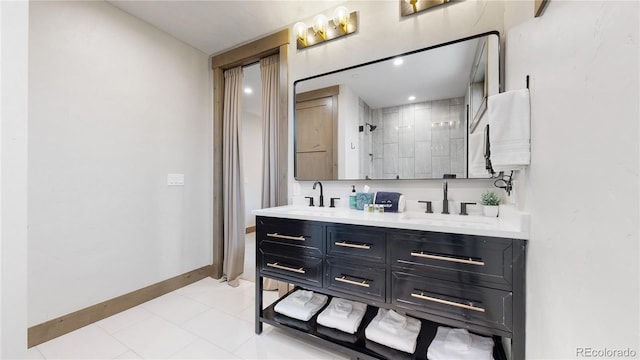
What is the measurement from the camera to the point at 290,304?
1654 millimetres

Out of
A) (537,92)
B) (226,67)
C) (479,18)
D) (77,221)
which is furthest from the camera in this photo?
(226,67)

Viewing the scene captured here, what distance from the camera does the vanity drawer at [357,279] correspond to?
1258mm

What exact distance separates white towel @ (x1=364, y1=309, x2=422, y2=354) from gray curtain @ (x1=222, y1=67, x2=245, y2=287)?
5.48 ft

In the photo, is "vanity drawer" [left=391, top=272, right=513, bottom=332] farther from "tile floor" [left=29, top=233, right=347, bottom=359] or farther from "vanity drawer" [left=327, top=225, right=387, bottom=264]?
"tile floor" [left=29, top=233, right=347, bottom=359]

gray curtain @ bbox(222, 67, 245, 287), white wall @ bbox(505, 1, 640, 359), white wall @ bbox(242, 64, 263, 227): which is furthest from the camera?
white wall @ bbox(242, 64, 263, 227)

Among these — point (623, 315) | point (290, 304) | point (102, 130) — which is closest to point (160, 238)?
point (102, 130)

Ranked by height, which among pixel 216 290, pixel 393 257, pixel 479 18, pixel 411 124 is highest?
pixel 479 18

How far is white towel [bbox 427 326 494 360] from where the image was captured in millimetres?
1166

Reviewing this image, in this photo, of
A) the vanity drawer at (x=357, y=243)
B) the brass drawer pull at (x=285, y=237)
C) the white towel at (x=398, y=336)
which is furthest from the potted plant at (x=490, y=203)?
the brass drawer pull at (x=285, y=237)

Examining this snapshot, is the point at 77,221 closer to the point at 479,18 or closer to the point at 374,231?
the point at 374,231

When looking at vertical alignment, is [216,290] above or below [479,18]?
below

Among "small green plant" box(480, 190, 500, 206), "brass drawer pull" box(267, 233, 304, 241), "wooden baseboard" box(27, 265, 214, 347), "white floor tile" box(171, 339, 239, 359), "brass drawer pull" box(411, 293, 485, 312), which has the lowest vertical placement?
"white floor tile" box(171, 339, 239, 359)

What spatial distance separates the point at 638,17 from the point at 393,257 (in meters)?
1.08

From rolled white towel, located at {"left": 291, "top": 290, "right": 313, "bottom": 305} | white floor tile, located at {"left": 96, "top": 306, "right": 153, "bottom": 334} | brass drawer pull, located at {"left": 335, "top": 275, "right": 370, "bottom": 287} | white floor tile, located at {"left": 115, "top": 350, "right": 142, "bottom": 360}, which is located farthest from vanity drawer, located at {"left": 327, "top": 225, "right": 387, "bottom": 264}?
white floor tile, located at {"left": 96, "top": 306, "right": 153, "bottom": 334}
